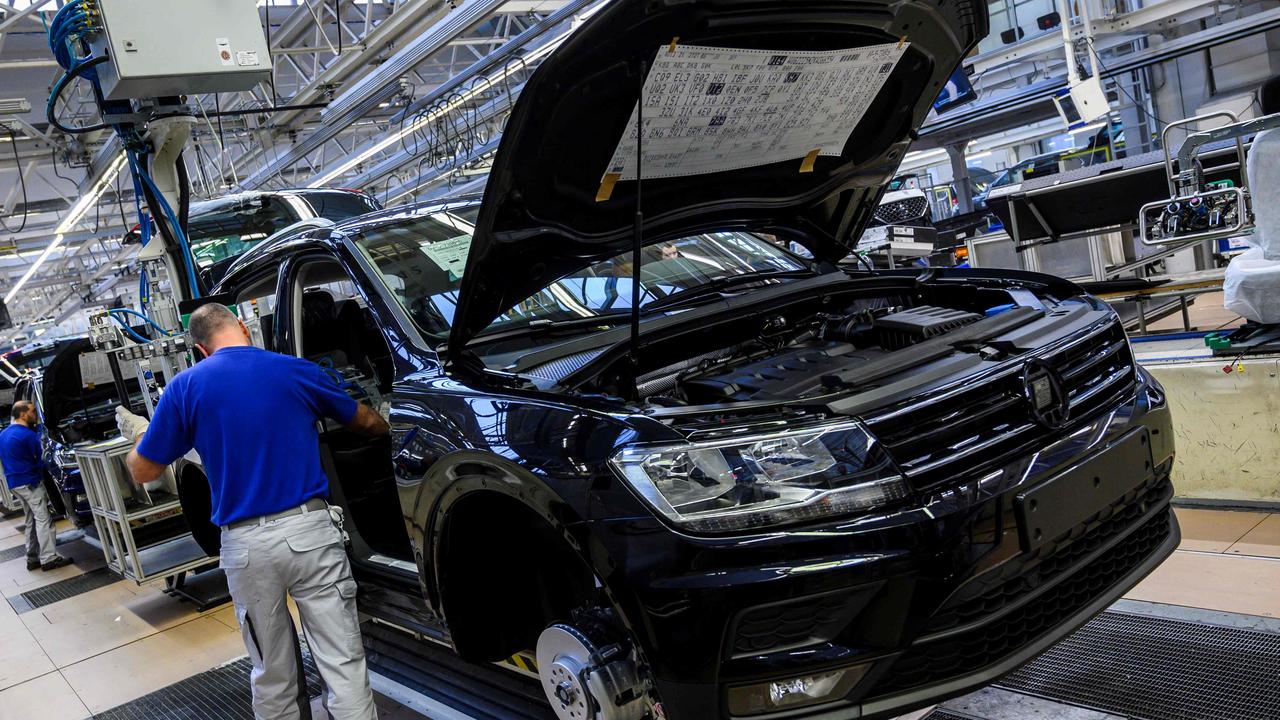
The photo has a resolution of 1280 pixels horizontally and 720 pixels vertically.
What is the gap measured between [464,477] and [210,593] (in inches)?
163

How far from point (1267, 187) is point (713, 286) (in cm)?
238

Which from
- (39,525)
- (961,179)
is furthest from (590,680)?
(961,179)

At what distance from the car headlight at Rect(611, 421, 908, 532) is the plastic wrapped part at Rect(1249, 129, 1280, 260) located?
111 inches

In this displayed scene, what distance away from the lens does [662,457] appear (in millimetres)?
1784

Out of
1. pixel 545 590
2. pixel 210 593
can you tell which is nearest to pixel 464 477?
pixel 545 590

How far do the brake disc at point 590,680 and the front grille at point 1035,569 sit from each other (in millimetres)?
573

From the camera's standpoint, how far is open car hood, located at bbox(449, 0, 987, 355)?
214cm

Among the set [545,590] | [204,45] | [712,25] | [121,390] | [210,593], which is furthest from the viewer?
[121,390]

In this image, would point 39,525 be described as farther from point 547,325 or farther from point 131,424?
point 547,325

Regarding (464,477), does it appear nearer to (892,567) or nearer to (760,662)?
(760,662)

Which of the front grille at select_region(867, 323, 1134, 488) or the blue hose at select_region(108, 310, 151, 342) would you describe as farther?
the blue hose at select_region(108, 310, 151, 342)

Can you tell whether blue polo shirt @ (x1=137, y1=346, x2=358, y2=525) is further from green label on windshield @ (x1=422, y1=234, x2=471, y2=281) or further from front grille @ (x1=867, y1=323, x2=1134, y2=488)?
front grille @ (x1=867, y1=323, x2=1134, y2=488)

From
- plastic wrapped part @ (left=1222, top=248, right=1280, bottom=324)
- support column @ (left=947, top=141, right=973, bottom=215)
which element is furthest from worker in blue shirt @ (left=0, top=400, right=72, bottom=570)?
support column @ (left=947, top=141, right=973, bottom=215)

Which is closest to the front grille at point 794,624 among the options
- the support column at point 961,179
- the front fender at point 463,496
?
the front fender at point 463,496
